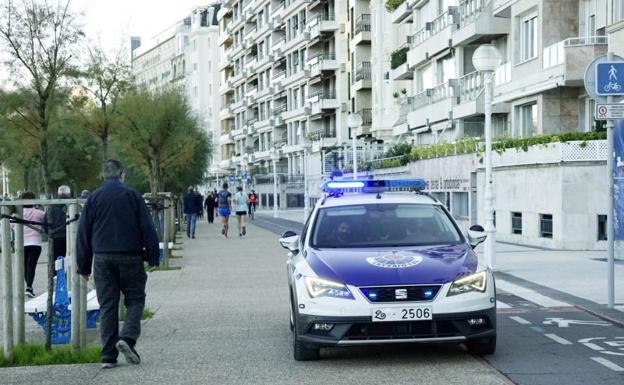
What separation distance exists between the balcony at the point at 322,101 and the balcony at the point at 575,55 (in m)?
51.3

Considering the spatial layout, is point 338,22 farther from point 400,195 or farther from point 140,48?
point 140,48

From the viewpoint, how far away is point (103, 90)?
108 feet

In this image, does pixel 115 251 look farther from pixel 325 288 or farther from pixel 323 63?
pixel 323 63

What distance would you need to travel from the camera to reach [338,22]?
7962 centimetres

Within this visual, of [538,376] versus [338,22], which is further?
[338,22]

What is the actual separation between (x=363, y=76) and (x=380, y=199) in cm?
6034

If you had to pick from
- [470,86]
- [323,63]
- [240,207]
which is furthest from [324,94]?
[240,207]

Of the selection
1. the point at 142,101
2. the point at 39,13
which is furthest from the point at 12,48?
the point at 142,101

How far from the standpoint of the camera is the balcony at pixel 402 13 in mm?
50906

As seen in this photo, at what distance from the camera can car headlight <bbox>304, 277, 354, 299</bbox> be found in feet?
29.7

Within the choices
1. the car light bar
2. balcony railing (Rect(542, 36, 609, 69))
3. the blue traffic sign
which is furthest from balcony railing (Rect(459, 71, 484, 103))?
the car light bar

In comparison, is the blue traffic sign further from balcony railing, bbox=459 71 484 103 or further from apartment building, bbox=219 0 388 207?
apartment building, bbox=219 0 388 207

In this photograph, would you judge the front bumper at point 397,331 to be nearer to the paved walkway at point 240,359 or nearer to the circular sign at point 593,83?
the paved walkway at point 240,359

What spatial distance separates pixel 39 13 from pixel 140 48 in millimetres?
163553
